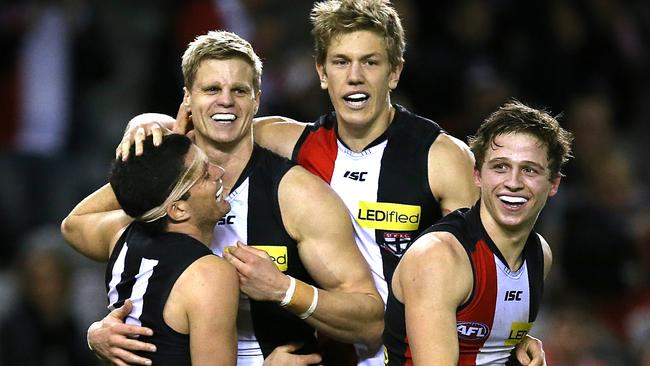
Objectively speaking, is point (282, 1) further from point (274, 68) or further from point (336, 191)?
point (336, 191)

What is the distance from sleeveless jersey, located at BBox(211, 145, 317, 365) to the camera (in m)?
5.18

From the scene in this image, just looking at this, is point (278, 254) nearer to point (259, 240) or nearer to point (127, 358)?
point (259, 240)

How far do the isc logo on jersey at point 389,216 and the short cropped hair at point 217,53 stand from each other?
0.72 m

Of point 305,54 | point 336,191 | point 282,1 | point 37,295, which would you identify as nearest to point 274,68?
point 305,54

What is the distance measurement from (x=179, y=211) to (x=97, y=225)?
2.10ft

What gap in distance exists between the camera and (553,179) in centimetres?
488

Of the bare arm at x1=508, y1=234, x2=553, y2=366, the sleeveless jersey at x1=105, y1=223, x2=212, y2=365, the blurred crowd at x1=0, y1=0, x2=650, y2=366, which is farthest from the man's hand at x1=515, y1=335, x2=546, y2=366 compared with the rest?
the blurred crowd at x1=0, y1=0, x2=650, y2=366

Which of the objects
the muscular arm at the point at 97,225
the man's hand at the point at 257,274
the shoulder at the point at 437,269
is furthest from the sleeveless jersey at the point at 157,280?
the shoulder at the point at 437,269

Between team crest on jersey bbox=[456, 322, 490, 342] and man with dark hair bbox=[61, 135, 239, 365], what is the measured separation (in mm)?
856

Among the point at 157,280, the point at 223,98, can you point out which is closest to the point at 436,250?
the point at 157,280

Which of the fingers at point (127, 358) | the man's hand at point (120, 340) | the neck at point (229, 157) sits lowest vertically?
the fingers at point (127, 358)

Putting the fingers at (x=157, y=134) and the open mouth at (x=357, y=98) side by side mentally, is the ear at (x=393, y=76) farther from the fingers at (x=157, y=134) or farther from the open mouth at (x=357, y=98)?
the fingers at (x=157, y=134)

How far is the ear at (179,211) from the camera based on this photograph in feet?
15.6

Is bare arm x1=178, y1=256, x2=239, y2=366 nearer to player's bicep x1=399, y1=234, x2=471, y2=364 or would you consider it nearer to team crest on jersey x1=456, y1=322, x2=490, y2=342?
player's bicep x1=399, y1=234, x2=471, y2=364
